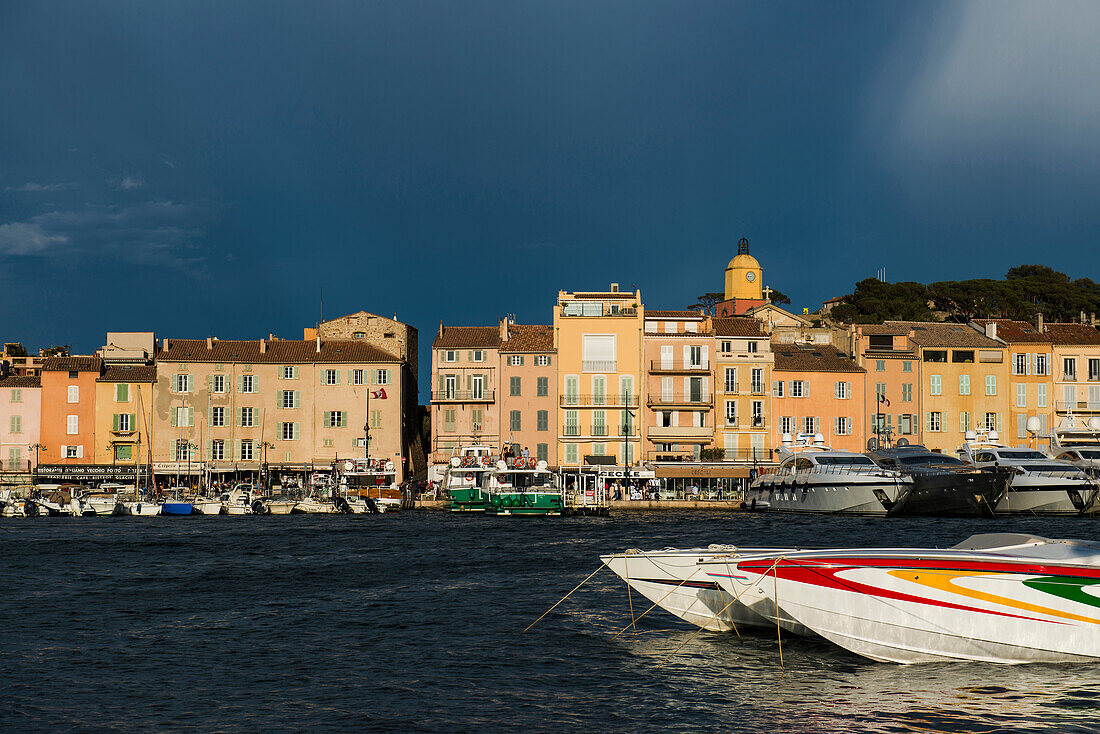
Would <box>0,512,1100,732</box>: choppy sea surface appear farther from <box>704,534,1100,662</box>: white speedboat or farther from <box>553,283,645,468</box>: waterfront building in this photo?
<box>553,283,645,468</box>: waterfront building

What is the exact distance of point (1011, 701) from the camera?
54.6ft

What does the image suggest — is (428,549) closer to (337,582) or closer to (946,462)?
(337,582)

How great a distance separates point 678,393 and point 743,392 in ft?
16.5

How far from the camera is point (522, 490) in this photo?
234 feet

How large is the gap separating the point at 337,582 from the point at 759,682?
1724cm

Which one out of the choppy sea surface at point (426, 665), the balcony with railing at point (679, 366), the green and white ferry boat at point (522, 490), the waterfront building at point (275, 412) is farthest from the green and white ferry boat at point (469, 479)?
the choppy sea surface at point (426, 665)

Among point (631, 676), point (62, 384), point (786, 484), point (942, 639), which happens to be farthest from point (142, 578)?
point (62, 384)

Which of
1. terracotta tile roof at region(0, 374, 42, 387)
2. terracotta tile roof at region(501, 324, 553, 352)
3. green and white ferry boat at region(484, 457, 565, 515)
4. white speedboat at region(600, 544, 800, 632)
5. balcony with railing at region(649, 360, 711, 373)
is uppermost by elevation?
terracotta tile roof at region(501, 324, 553, 352)

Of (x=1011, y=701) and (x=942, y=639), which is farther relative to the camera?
(x=942, y=639)

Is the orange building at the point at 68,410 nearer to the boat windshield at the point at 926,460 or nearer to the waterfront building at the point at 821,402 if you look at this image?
the waterfront building at the point at 821,402

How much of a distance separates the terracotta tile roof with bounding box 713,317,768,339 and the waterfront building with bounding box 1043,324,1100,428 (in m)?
24.5

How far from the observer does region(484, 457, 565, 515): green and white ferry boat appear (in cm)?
6881

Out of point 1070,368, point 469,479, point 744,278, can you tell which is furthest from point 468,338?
point 1070,368

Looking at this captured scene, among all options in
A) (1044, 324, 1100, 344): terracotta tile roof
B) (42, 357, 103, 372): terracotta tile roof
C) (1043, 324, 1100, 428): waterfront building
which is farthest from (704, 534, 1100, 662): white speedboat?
(42, 357, 103, 372): terracotta tile roof
